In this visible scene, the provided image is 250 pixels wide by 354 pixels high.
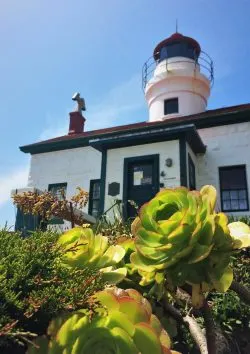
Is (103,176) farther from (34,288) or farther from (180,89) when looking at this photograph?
(34,288)

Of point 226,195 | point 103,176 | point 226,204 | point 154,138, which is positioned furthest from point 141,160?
point 226,204

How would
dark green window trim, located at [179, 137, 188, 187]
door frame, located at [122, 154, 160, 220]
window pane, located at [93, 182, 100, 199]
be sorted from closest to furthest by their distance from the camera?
dark green window trim, located at [179, 137, 188, 187] → door frame, located at [122, 154, 160, 220] → window pane, located at [93, 182, 100, 199]

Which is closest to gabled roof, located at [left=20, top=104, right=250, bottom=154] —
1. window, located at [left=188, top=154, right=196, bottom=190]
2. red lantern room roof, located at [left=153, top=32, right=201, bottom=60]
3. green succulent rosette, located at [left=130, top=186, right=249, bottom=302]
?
window, located at [left=188, top=154, right=196, bottom=190]

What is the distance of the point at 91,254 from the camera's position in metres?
1.06

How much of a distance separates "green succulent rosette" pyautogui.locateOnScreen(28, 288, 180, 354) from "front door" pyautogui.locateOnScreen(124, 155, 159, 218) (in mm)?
13894

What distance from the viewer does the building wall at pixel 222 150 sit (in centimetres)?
1552

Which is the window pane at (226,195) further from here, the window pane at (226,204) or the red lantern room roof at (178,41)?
the red lantern room roof at (178,41)

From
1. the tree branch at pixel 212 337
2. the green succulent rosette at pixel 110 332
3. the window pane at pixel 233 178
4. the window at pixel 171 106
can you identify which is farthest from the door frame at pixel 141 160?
the green succulent rosette at pixel 110 332

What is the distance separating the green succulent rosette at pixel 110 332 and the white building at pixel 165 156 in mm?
11660

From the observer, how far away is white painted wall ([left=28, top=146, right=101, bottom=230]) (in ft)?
59.1

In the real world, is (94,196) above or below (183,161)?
below

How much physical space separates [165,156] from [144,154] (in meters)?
0.98

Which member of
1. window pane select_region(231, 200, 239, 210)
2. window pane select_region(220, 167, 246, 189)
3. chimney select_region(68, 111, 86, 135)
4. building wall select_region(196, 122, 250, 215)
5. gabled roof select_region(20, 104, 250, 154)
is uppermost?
chimney select_region(68, 111, 86, 135)

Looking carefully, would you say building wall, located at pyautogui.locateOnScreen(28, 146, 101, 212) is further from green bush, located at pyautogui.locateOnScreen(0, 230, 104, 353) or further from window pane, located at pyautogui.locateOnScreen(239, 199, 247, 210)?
green bush, located at pyautogui.locateOnScreen(0, 230, 104, 353)
